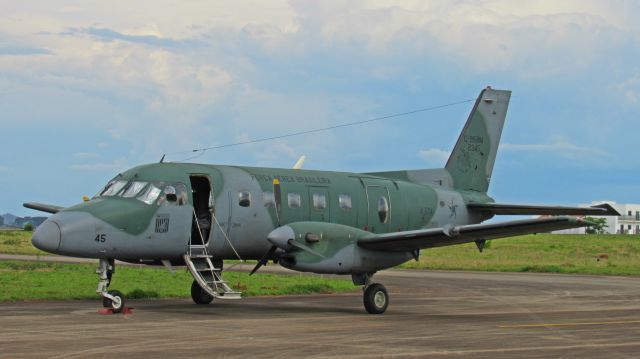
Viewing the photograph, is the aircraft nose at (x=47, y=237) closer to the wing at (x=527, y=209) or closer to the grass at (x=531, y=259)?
the wing at (x=527, y=209)

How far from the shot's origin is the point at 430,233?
2166 cm

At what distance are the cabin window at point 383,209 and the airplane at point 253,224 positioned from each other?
0.03 metres

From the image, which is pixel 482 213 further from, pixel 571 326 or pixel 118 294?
pixel 118 294

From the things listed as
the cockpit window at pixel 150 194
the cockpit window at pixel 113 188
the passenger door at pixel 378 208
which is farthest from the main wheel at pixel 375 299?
the cockpit window at pixel 113 188

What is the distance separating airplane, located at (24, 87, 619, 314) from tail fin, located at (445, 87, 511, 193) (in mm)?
3055

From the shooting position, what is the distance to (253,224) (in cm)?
2277

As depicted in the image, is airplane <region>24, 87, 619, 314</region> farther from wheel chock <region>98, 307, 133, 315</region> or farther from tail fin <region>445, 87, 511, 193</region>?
tail fin <region>445, 87, 511, 193</region>

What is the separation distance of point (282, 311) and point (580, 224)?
7.98 meters

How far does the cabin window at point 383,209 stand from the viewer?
1002 inches

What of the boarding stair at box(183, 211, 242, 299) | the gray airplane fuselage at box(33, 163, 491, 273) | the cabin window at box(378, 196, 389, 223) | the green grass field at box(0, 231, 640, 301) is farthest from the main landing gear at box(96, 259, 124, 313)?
the cabin window at box(378, 196, 389, 223)

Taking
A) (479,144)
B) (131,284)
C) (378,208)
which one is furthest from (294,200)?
(131,284)

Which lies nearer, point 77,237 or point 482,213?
point 77,237

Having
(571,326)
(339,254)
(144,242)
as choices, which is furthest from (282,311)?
(571,326)

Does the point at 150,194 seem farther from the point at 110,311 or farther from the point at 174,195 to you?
the point at 110,311
